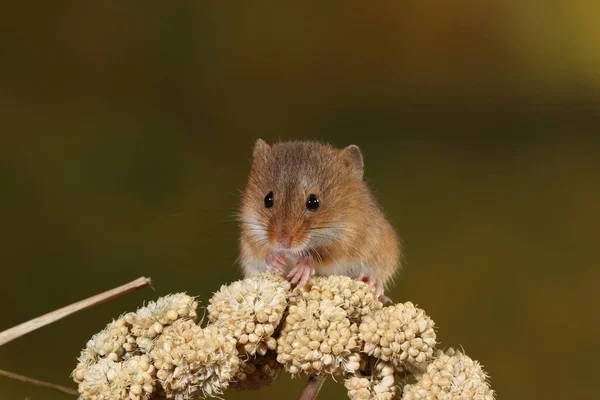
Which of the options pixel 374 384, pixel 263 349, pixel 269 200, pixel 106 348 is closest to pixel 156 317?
pixel 106 348

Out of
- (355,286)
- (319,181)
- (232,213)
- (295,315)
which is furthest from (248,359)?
(232,213)

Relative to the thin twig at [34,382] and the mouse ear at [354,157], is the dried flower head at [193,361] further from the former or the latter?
the mouse ear at [354,157]

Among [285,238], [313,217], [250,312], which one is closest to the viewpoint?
[250,312]

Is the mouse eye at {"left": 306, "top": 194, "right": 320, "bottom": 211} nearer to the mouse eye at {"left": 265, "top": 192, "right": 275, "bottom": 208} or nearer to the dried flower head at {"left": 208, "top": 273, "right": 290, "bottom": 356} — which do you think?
the mouse eye at {"left": 265, "top": 192, "right": 275, "bottom": 208}

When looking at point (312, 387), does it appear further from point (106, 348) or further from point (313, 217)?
point (313, 217)

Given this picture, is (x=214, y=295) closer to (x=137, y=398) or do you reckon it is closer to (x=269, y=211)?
(x=137, y=398)

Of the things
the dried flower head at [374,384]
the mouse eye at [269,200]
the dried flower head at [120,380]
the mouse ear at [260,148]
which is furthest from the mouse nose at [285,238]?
the dried flower head at [120,380]

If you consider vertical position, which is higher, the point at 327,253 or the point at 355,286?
the point at 355,286
